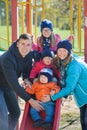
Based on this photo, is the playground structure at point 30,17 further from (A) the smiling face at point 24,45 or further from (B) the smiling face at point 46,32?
(A) the smiling face at point 24,45

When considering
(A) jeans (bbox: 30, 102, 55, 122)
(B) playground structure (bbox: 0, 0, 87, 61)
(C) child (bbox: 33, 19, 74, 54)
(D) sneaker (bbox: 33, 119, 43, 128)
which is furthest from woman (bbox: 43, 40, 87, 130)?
(B) playground structure (bbox: 0, 0, 87, 61)

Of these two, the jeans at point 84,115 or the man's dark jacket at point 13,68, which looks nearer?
the man's dark jacket at point 13,68

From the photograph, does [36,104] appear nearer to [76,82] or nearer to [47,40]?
[76,82]

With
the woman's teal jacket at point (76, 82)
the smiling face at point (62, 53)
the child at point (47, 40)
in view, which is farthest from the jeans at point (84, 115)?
the child at point (47, 40)

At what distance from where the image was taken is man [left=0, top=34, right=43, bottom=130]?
156 inches

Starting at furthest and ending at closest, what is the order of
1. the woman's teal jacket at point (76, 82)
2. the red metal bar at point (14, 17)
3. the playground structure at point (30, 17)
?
the playground structure at point (30, 17)
the red metal bar at point (14, 17)
the woman's teal jacket at point (76, 82)

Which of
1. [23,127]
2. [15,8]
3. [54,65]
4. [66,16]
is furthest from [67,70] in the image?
[66,16]

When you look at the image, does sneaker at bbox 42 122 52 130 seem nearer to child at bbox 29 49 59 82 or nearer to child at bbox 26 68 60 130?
child at bbox 26 68 60 130

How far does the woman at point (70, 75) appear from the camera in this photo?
4086 millimetres

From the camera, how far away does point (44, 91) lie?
4328 millimetres

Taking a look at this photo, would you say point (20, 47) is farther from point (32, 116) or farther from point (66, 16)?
point (66, 16)

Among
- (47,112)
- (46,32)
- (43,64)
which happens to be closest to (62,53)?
(43,64)

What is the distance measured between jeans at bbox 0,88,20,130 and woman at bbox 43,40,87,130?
1.22 feet

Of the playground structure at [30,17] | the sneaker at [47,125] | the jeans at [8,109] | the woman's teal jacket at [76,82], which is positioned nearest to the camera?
the woman's teal jacket at [76,82]
